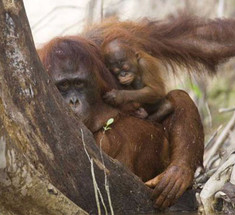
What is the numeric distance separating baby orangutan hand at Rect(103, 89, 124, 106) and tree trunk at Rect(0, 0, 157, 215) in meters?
0.94

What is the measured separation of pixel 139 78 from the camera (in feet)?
18.7

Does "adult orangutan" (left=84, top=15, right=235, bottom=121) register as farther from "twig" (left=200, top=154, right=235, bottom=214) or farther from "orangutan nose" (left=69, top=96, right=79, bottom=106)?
"twig" (left=200, top=154, right=235, bottom=214)

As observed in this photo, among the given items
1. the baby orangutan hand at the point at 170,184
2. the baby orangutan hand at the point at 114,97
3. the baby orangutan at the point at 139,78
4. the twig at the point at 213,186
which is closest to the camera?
the twig at the point at 213,186

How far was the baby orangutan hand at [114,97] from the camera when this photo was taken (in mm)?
5449

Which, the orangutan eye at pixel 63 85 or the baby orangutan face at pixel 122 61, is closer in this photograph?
the orangutan eye at pixel 63 85

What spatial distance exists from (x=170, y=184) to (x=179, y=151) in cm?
44

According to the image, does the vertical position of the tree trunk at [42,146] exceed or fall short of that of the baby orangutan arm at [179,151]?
it exceeds it

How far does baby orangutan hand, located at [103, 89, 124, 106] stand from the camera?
5.45 metres

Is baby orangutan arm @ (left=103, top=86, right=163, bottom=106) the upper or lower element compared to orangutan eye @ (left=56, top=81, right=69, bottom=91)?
lower

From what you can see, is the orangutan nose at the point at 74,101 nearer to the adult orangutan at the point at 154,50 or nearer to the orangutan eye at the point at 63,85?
the orangutan eye at the point at 63,85

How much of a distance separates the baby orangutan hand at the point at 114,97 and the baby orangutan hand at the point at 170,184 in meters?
0.65

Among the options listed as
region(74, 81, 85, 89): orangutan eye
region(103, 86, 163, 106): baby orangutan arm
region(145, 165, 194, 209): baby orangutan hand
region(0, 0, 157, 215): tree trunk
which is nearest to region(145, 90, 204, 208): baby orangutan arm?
region(145, 165, 194, 209): baby orangutan hand

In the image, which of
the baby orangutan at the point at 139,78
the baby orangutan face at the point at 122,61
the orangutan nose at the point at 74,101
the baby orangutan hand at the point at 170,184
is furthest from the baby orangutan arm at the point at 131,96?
the baby orangutan hand at the point at 170,184

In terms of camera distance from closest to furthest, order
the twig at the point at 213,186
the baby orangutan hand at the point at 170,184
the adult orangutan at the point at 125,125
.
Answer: the twig at the point at 213,186, the baby orangutan hand at the point at 170,184, the adult orangutan at the point at 125,125
